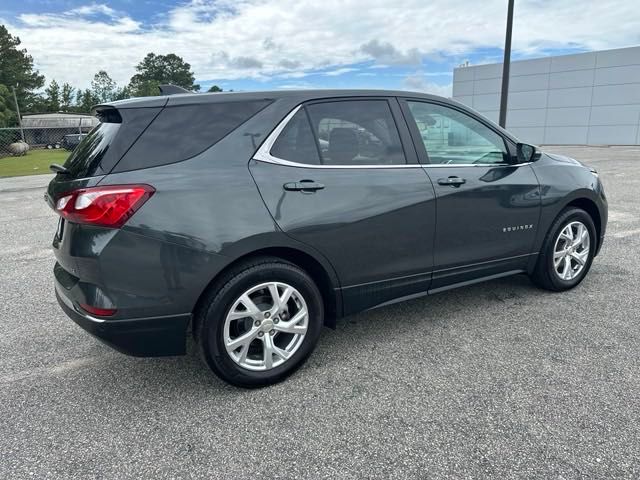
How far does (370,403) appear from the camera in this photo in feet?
8.77

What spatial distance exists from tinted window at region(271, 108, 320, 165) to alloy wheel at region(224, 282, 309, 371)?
75 cm

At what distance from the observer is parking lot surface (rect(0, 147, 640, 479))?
222 cm

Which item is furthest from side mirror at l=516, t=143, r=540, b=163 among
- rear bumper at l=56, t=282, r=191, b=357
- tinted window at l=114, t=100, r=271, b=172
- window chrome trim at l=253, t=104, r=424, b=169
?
rear bumper at l=56, t=282, r=191, b=357

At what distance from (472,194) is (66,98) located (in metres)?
93.3

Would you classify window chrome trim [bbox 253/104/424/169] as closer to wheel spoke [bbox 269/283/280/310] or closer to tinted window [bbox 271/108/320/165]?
tinted window [bbox 271/108/320/165]

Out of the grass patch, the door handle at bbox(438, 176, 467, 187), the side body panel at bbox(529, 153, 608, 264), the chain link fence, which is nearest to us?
the door handle at bbox(438, 176, 467, 187)

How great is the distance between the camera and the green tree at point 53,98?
77500 millimetres

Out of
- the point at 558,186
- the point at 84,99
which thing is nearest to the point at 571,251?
the point at 558,186

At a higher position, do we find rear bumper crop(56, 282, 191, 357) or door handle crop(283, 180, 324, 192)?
door handle crop(283, 180, 324, 192)

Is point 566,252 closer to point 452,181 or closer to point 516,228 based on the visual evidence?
point 516,228

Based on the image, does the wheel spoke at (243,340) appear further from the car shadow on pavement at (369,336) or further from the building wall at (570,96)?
the building wall at (570,96)

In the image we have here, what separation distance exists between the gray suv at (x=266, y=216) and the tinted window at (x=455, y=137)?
0.01 meters

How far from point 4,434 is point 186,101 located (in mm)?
1990

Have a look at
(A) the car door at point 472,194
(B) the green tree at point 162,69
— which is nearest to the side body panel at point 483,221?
(A) the car door at point 472,194
